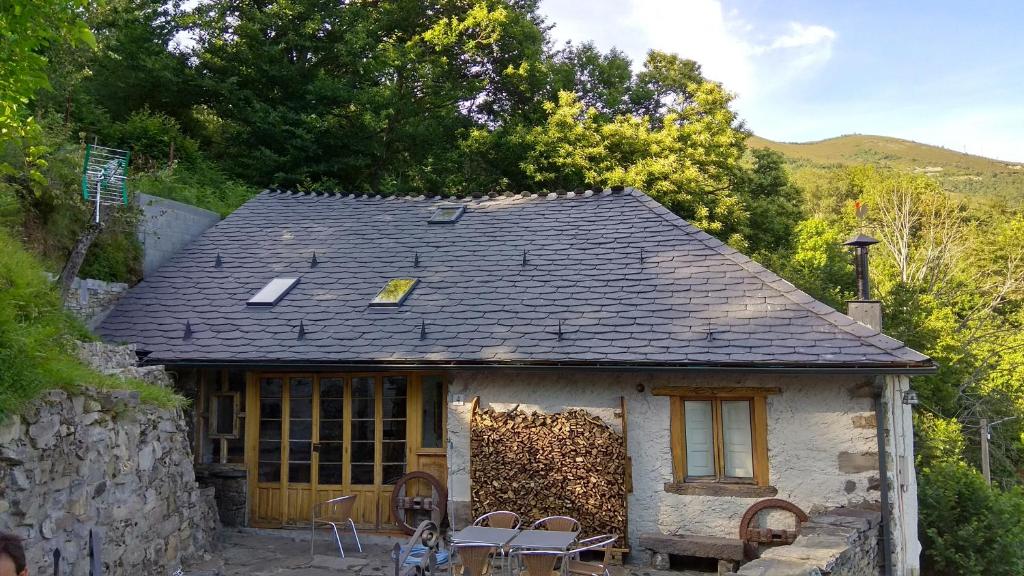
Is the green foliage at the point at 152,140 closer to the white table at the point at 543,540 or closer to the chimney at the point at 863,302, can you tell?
the white table at the point at 543,540

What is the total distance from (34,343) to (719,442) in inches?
246

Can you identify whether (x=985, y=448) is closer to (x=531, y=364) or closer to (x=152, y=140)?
(x=531, y=364)

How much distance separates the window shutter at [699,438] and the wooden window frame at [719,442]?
0.15 ft

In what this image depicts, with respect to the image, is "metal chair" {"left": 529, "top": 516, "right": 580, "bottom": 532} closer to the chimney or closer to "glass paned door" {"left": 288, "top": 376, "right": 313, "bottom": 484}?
"glass paned door" {"left": 288, "top": 376, "right": 313, "bottom": 484}

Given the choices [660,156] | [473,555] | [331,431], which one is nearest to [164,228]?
[331,431]

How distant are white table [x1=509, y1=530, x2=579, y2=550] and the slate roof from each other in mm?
1999

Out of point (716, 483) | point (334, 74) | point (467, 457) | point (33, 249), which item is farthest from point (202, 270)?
point (334, 74)

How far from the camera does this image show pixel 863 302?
819cm

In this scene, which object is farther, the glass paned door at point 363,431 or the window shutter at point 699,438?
the glass paned door at point 363,431

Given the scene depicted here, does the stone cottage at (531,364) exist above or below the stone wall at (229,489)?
above

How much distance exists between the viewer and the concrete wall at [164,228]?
429 inches

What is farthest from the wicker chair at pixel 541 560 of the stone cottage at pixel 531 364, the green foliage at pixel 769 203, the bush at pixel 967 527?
the green foliage at pixel 769 203

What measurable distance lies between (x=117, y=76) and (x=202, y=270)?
10372 mm

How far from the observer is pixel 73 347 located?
6.77 m
